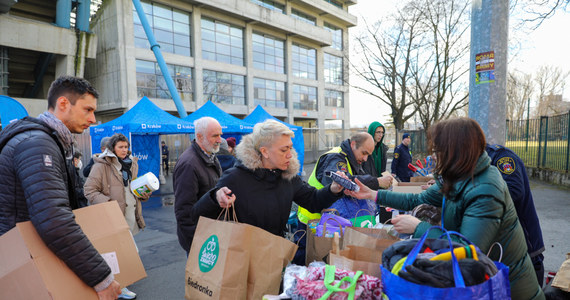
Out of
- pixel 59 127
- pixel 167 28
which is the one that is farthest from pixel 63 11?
pixel 59 127

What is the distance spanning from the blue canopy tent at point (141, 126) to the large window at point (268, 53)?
19.1 meters

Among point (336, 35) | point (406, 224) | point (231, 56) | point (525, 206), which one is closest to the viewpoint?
point (406, 224)

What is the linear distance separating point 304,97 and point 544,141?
1007 inches

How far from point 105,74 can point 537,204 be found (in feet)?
81.7

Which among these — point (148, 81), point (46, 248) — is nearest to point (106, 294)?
point (46, 248)

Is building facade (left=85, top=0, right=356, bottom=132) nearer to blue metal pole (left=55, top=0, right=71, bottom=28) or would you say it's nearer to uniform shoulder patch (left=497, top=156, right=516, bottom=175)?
blue metal pole (left=55, top=0, right=71, bottom=28)

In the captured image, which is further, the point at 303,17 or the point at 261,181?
the point at 303,17

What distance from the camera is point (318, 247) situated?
2.19m

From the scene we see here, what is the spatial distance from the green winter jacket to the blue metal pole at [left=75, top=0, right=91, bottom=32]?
23.4 metres

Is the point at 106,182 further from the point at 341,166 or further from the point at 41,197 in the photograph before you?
the point at 341,166

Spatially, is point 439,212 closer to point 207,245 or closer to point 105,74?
point 207,245

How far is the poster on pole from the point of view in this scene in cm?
330

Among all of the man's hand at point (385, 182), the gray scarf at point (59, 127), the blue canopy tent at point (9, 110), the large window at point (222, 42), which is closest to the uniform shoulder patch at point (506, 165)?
the man's hand at point (385, 182)

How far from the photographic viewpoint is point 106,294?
170cm
